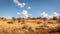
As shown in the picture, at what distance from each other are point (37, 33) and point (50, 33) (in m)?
1.35

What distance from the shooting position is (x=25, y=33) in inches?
739

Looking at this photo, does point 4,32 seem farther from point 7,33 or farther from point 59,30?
point 59,30

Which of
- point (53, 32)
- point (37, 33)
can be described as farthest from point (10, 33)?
point (53, 32)

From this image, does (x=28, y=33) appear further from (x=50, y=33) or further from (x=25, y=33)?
(x=50, y=33)

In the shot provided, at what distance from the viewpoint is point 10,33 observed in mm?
18188

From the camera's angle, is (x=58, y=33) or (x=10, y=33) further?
(x=58, y=33)

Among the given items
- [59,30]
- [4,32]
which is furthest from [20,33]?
[59,30]

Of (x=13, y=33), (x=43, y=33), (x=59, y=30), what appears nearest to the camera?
(x=13, y=33)

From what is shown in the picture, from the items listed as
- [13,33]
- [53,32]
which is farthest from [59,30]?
[13,33]

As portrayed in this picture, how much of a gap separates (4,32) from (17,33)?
1.31 metres

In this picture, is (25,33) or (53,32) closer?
(25,33)

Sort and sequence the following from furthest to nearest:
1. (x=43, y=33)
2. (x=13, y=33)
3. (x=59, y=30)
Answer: (x=59, y=30), (x=43, y=33), (x=13, y=33)

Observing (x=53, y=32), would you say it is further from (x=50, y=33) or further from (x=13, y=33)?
(x=13, y=33)

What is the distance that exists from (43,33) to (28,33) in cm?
181
